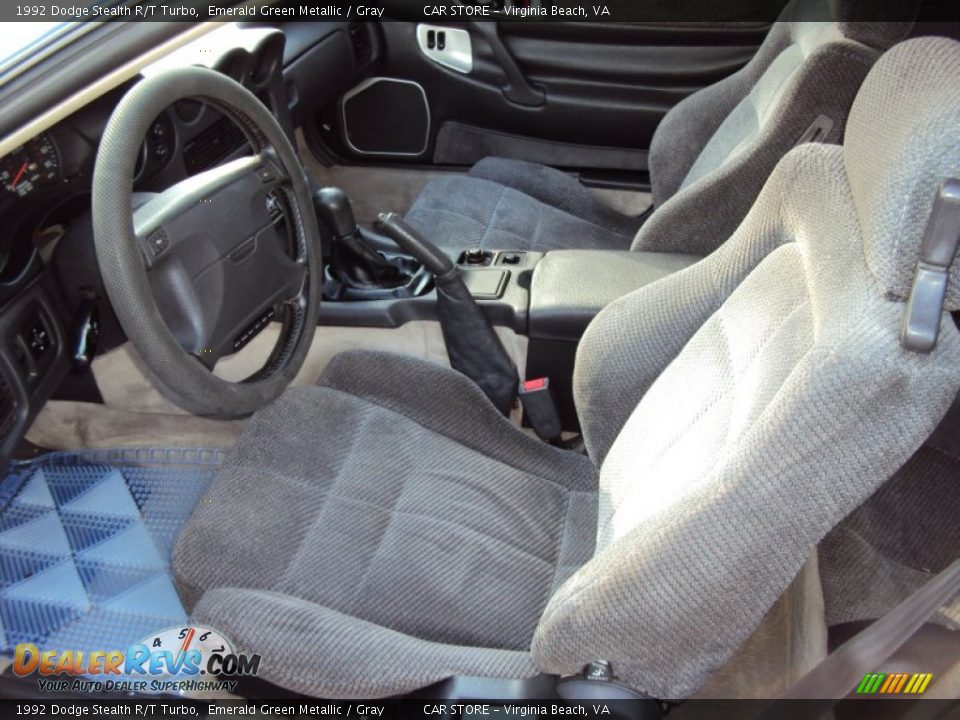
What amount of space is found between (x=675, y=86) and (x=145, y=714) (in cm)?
176

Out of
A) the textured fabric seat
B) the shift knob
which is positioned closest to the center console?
the shift knob

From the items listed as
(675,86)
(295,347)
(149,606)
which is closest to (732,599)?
(295,347)

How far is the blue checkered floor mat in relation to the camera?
124 centimetres

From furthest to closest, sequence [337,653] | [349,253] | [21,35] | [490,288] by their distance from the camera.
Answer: [349,253], [490,288], [21,35], [337,653]

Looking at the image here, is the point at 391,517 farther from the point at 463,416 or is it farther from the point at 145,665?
Result: the point at 145,665

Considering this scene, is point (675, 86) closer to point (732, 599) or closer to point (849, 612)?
point (849, 612)

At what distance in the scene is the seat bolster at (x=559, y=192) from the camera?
6.53 feet

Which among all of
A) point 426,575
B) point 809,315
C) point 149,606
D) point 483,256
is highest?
point 809,315

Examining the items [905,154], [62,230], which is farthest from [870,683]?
[62,230]

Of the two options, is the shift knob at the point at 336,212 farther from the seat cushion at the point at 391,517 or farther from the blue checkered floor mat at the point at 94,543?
the blue checkered floor mat at the point at 94,543

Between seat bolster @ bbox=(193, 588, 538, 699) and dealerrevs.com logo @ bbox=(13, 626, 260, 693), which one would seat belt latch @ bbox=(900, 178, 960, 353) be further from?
dealerrevs.com logo @ bbox=(13, 626, 260, 693)

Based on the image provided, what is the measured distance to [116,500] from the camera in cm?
140

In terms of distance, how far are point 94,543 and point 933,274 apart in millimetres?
1225

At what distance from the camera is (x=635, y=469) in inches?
38.2
